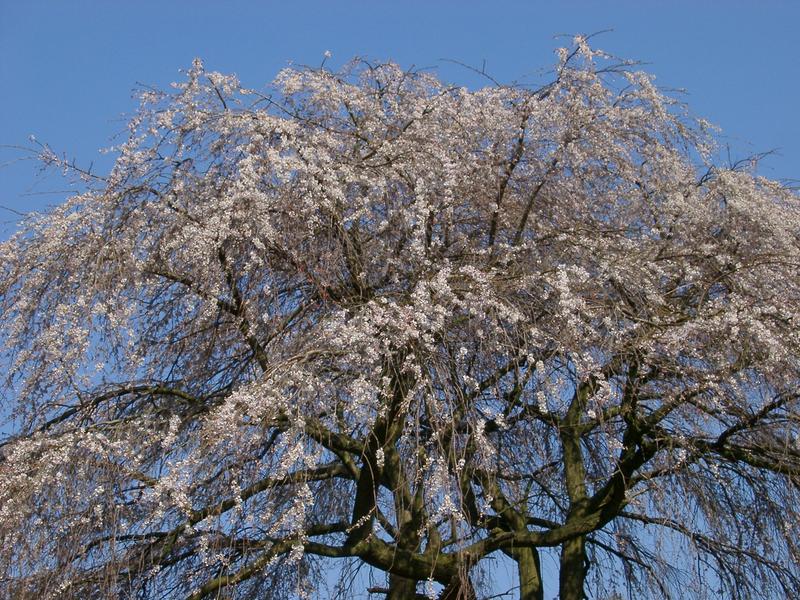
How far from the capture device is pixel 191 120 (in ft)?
20.9

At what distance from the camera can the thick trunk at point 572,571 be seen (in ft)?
22.3

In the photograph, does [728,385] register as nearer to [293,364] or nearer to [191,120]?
[293,364]

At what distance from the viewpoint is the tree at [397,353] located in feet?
17.0

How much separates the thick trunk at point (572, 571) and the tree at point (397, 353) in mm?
24

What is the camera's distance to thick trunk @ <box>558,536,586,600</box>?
6809 mm

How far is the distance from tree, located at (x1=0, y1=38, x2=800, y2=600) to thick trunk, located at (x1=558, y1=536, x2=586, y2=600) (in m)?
0.02

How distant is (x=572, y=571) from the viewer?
684cm

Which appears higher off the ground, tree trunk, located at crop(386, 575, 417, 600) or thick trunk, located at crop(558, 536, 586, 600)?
thick trunk, located at crop(558, 536, 586, 600)

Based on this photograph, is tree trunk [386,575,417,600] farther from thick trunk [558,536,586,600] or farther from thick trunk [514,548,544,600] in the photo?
thick trunk [558,536,586,600]

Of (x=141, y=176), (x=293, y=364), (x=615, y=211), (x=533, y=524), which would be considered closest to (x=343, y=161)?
(x=141, y=176)

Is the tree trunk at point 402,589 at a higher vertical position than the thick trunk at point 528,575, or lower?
lower

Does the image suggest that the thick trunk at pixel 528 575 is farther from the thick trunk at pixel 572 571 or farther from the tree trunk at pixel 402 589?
the tree trunk at pixel 402 589

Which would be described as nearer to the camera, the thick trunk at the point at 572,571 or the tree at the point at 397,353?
the tree at the point at 397,353

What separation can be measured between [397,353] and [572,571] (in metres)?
2.54
